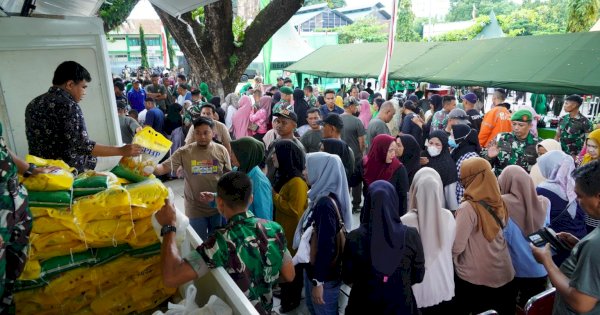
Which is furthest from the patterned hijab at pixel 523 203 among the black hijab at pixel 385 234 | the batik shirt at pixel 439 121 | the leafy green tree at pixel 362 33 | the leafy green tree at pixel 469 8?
the leafy green tree at pixel 469 8

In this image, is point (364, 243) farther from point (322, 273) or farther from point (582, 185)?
point (582, 185)

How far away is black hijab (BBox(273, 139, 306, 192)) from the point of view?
138 inches

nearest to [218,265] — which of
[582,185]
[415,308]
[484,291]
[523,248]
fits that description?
[415,308]

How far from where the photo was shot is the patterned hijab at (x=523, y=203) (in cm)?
320

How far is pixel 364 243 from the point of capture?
2.52 m

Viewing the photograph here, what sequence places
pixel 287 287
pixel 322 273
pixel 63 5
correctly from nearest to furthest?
1. pixel 322 273
2. pixel 287 287
3. pixel 63 5

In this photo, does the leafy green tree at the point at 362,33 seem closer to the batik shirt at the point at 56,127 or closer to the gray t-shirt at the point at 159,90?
the gray t-shirt at the point at 159,90

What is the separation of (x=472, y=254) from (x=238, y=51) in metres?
7.56

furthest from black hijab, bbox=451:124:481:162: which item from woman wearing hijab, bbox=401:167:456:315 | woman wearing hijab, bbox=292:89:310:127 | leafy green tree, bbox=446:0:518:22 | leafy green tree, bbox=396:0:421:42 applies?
leafy green tree, bbox=446:0:518:22

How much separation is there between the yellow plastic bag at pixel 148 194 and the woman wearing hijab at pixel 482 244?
2.14m

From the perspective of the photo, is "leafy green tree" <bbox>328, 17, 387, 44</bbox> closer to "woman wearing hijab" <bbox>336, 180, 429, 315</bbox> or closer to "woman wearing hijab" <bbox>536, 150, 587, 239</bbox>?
"woman wearing hijab" <bbox>536, 150, 587, 239</bbox>

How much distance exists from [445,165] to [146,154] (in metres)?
3.47

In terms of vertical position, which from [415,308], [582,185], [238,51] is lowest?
[415,308]

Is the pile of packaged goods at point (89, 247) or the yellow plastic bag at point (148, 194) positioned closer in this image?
the pile of packaged goods at point (89, 247)
